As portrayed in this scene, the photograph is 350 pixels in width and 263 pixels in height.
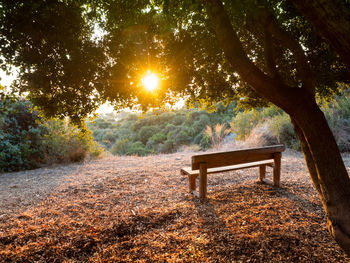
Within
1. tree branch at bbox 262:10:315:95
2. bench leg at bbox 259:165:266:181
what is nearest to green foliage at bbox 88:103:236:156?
bench leg at bbox 259:165:266:181

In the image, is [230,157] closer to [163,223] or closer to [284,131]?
[163,223]

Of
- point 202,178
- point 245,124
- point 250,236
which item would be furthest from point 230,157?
point 245,124

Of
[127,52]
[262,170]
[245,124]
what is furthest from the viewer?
[245,124]

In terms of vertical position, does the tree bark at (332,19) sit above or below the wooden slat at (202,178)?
above

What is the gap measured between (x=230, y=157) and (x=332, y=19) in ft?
9.17

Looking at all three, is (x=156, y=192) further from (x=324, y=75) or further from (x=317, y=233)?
(x=324, y=75)

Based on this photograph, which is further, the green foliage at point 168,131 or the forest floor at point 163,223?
the green foliage at point 168,131

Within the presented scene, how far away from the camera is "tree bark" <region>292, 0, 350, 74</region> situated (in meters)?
1.58

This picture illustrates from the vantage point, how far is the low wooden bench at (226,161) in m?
3.95

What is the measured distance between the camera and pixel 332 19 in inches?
62.7

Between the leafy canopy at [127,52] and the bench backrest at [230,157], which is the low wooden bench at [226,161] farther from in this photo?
the leafy canopy at [127,52]

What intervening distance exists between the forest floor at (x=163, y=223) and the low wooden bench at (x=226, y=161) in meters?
0.34

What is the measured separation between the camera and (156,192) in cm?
456

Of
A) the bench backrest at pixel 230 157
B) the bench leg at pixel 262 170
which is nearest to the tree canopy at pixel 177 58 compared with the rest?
the bench backrest at pixel 230 157
